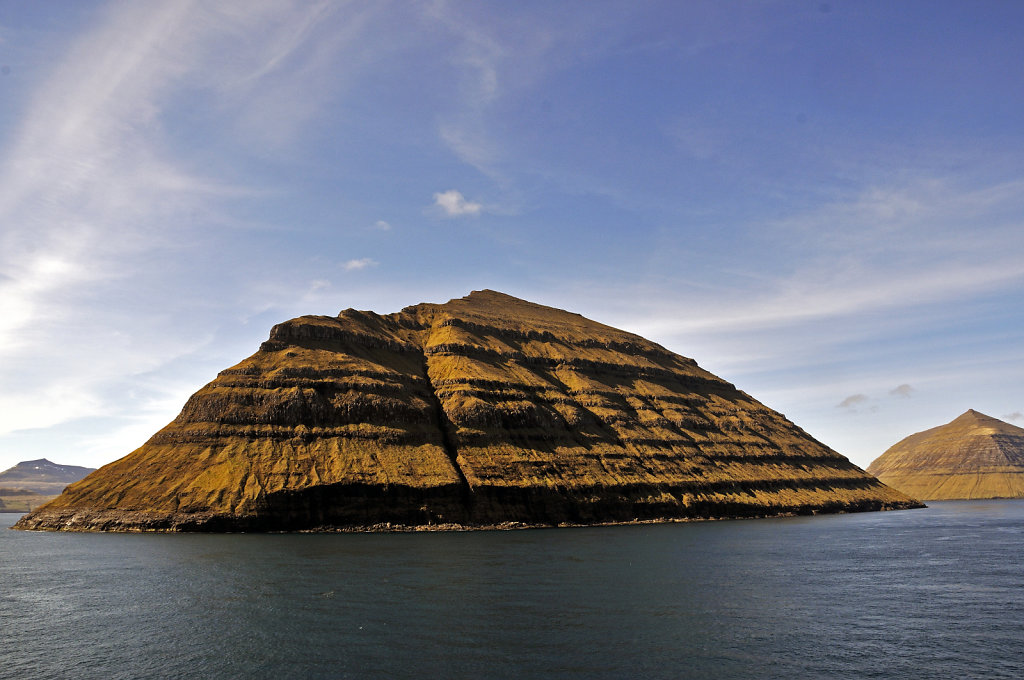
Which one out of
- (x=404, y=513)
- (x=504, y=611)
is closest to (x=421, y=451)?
(x=404, y=513)

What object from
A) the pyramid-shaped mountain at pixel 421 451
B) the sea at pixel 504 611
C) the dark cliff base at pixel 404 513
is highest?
the pyramid-shaped mountain at pixel 421 451

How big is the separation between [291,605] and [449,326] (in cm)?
13636

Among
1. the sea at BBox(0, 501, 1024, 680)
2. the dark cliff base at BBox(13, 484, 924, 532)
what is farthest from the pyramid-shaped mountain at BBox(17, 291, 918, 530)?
the sea at BBox(0, 501, 1024, 680)

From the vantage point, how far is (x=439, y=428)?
5876 inches

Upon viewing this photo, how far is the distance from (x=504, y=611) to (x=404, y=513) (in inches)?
2858

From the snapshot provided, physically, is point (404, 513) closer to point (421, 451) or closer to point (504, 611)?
point (421, 451)

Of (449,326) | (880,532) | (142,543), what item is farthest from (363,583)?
(449,326)

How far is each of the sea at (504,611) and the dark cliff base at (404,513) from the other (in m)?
16.9

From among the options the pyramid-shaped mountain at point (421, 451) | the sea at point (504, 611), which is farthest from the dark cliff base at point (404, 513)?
the sea at point (504, 611)

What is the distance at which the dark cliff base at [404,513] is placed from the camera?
367 feet

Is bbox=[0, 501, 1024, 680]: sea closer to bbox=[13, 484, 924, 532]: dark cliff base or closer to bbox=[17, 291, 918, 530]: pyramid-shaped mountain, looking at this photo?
bbox=[13, 484, 924, 532]: dark cliff base

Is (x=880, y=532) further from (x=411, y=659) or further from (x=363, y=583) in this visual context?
(x=411, y=659)

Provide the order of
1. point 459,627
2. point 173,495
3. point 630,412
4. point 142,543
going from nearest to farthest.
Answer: point 459,627, point 142,543, point 173,495, point 630,412

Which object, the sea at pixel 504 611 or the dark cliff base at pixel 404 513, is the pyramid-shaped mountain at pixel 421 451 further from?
the sea at pixel 504 611
